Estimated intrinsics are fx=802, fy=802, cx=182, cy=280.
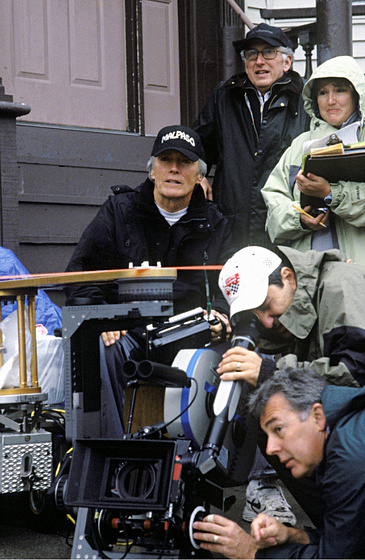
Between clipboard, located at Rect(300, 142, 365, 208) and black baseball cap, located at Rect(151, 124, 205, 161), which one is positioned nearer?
clipboard, located at Rect(300, 142, 365, 208)

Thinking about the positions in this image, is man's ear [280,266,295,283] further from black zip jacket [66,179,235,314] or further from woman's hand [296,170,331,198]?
black zip jacket [66,179,235,314]

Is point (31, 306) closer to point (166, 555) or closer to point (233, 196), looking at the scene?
point (166, 555)

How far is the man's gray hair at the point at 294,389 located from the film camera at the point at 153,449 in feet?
0.34

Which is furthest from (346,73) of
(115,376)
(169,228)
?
(115,376)

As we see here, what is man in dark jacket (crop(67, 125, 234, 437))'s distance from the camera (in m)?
3.81

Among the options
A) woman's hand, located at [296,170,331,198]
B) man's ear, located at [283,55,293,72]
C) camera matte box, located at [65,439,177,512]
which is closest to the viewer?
camera matte box, located at [65,439,177,512]

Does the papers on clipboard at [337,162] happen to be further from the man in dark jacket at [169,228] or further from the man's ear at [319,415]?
the man's ear at [319,415]

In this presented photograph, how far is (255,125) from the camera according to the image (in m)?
4.23

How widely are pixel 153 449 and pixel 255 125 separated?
2.26 m

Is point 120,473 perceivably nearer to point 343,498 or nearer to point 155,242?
point 343,498

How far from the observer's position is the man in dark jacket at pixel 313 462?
2301 millimetres

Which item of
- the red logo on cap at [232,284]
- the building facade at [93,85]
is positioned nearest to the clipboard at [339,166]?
the red logo on cap at [232,284]

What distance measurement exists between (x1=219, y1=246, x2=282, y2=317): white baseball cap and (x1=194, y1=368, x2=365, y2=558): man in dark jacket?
0.38m

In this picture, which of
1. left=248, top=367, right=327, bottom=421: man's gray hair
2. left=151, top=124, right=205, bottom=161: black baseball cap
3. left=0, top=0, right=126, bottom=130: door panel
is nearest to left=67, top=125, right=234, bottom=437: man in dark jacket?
left=151, top=124, right=205, bottom=161: black baseball cap
